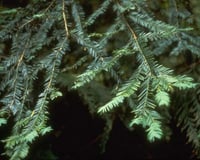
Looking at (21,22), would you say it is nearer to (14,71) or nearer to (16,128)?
(14,71)

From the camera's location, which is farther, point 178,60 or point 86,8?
point 86,8

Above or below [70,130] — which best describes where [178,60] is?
above

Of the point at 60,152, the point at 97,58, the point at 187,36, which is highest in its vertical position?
the point at 97,58

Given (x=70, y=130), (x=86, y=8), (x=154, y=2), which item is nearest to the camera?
(x=154, y=2)

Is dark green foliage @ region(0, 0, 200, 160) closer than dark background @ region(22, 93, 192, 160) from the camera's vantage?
Yes

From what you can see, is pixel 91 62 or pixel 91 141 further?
pixel 91 141

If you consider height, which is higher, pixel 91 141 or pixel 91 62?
pixel 91 62

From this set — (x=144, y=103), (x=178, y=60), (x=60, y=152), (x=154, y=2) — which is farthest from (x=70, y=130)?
(x=144, y=103)

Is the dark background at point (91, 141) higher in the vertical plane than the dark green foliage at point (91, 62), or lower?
lower

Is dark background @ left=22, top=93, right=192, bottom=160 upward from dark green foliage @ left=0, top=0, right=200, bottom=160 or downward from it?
downward

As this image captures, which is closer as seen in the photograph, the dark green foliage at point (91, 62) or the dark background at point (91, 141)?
the dark green foliage at point (91, 62)

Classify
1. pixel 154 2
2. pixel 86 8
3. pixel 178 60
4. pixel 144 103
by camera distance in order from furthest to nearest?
pixel 86 8
pixel 178 60
pixel 154 2
pixel 144 103
